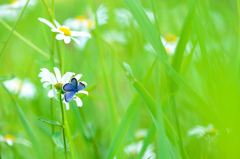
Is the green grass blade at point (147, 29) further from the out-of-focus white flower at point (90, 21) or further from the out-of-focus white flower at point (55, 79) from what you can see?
the out-of-focus white flower at point (90, 21)

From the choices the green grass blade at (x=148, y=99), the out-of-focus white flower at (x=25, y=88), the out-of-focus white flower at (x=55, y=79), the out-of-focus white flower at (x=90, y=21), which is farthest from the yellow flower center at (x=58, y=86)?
the out-of-focus white flower at (x=25, y=88)

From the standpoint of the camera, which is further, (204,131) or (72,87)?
(204,131)

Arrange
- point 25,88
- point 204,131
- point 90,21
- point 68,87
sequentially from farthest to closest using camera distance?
point 25,88 < point 90,21 < point 204,131 < point 68,87

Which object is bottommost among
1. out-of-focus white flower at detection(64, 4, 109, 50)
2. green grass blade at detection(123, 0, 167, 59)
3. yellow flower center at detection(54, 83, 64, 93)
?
yellow flower center at detection(54, 83, 64, 93)

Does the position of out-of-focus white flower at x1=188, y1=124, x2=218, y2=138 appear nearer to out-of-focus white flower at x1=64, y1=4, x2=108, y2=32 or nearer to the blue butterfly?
Result: the blue butterfly

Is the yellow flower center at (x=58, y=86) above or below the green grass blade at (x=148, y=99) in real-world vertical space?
above

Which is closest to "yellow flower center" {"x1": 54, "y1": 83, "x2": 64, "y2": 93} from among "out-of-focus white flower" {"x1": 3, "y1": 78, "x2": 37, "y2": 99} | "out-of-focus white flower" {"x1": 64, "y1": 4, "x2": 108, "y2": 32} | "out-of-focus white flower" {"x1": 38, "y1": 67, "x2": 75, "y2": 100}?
"out-of-focus white flower" {"x1": 38, "y1": 67, "x2": 75, "y2": 100}

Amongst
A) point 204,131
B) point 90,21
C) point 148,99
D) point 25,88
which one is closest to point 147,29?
point 148,99

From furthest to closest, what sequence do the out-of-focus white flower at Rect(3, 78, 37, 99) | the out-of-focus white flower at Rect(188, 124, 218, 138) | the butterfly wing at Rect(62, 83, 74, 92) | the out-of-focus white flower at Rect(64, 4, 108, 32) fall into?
A: the out-of-focus white flower at Rect(3, 78, 37, 99), the out-of-focus white flower at Rect(64, 4, 108, 32), the out-of-focus white flower at Rect(188, 124, 218, 138), the butterfly wing at Rect(62, 83, 74, 92)

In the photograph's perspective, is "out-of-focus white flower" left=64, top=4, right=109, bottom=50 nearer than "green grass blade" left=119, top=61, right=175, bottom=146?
No

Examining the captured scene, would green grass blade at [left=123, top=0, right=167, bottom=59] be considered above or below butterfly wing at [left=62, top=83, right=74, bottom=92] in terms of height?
above

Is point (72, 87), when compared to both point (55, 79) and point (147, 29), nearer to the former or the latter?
point (55, 79)

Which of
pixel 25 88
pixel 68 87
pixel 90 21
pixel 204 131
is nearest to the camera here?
pixel 68 87
